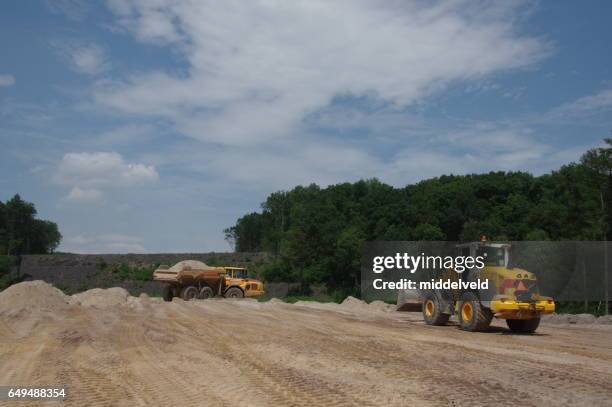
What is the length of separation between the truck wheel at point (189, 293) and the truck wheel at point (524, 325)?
66.6ft

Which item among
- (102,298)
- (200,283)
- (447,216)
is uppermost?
(447,216)

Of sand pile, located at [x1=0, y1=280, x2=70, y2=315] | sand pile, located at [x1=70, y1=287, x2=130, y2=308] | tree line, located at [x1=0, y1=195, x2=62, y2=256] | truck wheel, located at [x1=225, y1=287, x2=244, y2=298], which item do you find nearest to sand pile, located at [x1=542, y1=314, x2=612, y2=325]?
truck wheel, located at [x1=225, y1=287, x2=244, y2=298]

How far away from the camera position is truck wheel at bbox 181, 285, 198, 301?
33.2m

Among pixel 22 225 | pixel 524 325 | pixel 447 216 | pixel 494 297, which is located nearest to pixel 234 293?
pixel 524 325

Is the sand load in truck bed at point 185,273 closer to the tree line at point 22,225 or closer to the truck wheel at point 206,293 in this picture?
the truck wheel at point 206,293

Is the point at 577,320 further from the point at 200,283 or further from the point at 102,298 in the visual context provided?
the point at 102,298

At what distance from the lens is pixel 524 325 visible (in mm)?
16906

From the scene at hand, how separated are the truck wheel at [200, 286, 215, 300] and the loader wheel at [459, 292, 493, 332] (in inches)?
772

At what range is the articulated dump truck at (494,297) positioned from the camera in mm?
15641

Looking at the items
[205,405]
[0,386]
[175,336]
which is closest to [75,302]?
[175,336]

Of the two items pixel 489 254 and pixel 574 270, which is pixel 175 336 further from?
pixel 574 270

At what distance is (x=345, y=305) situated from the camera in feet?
103

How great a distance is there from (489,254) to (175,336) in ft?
29.0

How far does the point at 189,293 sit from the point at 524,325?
68.5ft
